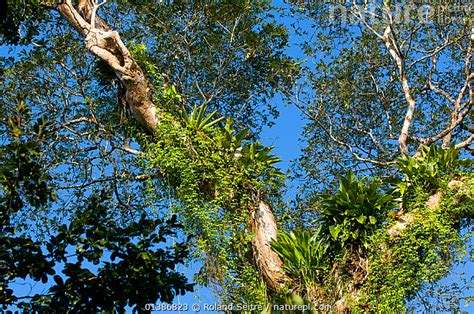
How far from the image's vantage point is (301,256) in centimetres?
825

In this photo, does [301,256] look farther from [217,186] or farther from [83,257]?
[83,257]

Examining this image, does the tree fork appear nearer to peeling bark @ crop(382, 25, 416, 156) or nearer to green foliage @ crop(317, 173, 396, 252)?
green foliage @ crop(317, 173, 396, 252)

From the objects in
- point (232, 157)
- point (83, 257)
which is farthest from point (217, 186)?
point (83, 257)

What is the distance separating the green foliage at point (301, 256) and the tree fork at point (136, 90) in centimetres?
13

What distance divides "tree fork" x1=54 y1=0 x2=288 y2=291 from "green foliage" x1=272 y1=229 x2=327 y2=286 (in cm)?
13

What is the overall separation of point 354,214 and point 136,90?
11.2ft

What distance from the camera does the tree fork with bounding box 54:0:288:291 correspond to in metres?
8.41

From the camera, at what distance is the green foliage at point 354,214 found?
841 cm

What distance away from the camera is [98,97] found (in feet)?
35.6

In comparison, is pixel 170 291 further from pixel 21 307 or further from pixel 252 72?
pixel 252 72

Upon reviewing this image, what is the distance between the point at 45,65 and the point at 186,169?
3407 millimetres

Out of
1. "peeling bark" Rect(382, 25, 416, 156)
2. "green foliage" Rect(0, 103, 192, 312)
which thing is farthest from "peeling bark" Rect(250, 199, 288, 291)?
"green foliage" Rect(0, 103, 192, 312)
